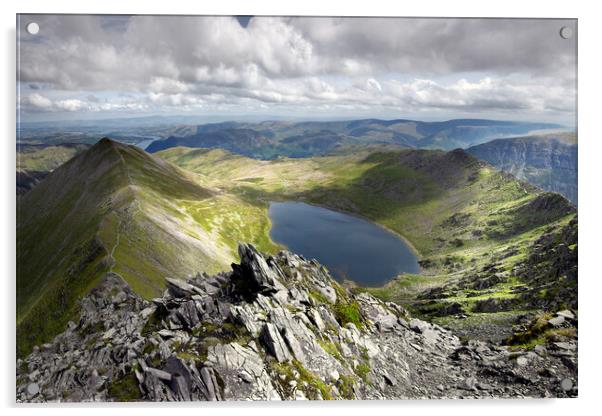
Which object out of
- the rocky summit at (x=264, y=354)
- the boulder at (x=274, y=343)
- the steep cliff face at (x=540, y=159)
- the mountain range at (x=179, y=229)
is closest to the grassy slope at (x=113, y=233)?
the mountain range at (x=179, y=229)

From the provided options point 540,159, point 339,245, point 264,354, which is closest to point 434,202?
point 540,159

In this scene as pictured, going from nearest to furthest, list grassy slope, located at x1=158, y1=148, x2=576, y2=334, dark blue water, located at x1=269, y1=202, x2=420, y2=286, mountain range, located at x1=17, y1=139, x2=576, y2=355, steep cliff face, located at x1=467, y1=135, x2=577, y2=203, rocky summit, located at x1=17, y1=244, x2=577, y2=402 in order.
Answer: rocky summit, located at x1=17, y1=244, x2=577, y2=402 < steep cliff face, located at x1=467, y1=135, x2=577, y2=203 < mountain range, located at x1=17, y1=139, x2=576, y2=355 < dark blue water, located at x1=269, y1=202, x2=420, y2=286 < grassy slope, located at x1=158, y1=148, x2=576, y2=334

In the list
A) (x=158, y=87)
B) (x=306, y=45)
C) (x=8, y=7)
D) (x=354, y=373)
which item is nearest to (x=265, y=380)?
(x=354, y=373)

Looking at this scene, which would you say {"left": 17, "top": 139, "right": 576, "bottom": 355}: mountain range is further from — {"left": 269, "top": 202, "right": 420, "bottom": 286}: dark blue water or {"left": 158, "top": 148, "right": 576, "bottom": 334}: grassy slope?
{"left": 269, "top": 202, "right": 420, "bottom": 286}: dark blue water

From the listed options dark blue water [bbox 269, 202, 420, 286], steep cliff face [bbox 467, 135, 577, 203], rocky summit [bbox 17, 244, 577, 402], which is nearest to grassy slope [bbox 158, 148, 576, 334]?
dark blue water [bbox 269, 202, 420, 286]

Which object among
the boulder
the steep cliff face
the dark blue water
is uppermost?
the steep cliff face

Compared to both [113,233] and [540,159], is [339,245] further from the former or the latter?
[113,233]

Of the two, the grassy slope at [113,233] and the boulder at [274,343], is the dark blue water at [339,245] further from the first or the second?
the boulder at [274,343]

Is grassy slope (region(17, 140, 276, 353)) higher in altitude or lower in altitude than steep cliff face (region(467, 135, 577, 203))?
lower
